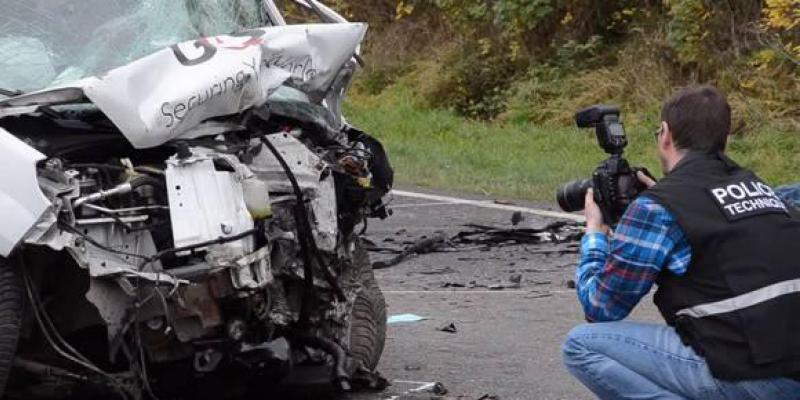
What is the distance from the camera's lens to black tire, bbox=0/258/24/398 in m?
5.13

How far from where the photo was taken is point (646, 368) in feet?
15.5

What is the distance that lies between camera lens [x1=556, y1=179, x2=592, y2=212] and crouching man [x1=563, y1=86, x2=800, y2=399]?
270 mm

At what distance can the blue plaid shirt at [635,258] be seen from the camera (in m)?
4.53

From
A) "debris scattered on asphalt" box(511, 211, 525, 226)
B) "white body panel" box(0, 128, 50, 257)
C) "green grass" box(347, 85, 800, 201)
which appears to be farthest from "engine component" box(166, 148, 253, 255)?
"green grass" box(347, 85, 800, 201)

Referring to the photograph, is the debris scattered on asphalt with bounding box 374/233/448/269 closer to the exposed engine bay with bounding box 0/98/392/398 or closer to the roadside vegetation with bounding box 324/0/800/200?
the roadside vegetation with bounding box 324/0/800/200

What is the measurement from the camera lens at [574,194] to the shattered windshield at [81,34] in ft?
6.43

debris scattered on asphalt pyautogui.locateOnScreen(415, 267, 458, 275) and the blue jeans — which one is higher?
the blue jeans

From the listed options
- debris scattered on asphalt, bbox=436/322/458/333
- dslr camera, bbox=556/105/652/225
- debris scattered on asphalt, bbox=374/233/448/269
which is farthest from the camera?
debris scattered on asphalt, bbox=374/233/448/269

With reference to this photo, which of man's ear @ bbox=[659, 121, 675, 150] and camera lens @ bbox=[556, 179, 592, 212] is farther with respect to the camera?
camera lens @ bbox=[556, 179, 592, 212]

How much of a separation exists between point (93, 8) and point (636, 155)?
9.78 meters

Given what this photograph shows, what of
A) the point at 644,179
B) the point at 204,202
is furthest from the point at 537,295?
the point at 644,179

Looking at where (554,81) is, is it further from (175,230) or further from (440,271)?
(175,230)

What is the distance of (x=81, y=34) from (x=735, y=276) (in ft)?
9.81

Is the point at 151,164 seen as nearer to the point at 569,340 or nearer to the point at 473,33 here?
the point at 569,340
